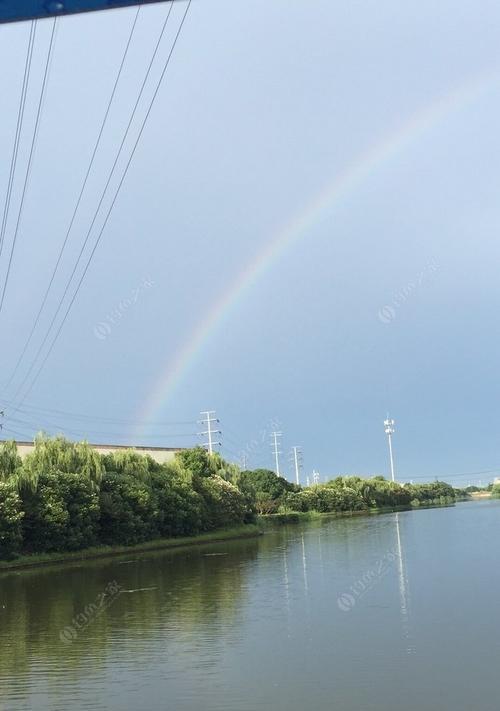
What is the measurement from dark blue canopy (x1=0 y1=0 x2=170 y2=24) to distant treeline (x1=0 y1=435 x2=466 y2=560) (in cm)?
3266

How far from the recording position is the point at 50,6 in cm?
786

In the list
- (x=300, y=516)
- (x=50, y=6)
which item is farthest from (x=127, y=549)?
(x=300, y=516)

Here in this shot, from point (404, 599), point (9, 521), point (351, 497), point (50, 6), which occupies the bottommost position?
point (404, 599)

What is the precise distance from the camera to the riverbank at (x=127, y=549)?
130 feet

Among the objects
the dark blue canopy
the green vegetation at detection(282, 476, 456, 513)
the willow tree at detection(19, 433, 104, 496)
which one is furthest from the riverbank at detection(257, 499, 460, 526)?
the dark blue canopy

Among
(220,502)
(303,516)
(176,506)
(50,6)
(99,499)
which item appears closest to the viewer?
(50,6)

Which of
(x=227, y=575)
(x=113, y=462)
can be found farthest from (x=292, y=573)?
(x=113, y=462)

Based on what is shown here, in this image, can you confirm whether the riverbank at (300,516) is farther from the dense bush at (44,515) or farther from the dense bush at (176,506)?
the dense bush at (44,515)

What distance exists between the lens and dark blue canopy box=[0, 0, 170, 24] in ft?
25.6

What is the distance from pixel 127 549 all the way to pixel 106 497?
424cm

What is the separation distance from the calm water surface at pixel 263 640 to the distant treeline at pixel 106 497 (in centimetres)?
1135

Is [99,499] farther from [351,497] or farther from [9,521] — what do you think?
[351,497]

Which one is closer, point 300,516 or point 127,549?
point 127,549

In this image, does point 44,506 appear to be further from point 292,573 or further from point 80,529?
point 292,573
